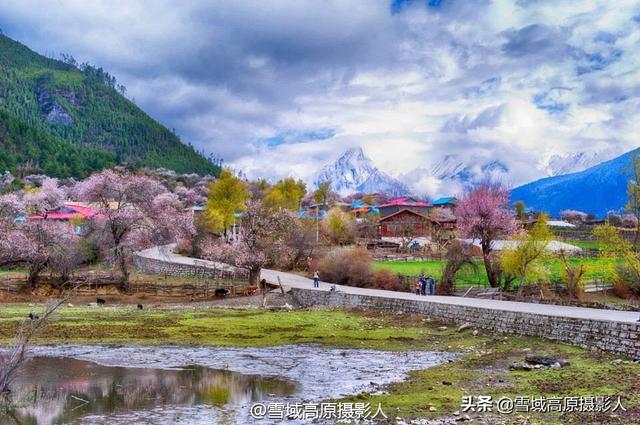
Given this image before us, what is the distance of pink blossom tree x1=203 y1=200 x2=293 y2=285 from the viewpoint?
2169 inches

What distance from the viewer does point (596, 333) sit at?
2489cm

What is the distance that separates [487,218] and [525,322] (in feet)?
59.9

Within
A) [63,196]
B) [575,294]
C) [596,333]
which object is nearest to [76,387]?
[596,333]

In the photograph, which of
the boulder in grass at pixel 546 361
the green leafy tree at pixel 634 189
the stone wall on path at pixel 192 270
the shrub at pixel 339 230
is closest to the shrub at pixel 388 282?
the stone wall on path at pixel 192 270

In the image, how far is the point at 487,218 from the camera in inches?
1841

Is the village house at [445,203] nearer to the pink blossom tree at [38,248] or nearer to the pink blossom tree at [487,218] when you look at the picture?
the pink blossom tree at [487,218]

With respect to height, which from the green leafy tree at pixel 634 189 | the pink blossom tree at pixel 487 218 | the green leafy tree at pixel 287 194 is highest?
the green leafy tree at pixel 287 194

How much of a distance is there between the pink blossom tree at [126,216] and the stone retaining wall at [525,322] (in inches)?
755

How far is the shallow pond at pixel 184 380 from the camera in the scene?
16531 mm

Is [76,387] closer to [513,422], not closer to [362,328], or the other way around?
[513,422]

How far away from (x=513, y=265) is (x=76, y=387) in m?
32.0

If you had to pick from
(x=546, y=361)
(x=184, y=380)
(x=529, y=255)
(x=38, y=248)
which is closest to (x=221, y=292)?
(x=38, y=248)

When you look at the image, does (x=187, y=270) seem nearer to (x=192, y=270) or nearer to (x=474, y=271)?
(x=192, y=270)

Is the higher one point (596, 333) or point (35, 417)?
point (596, 333)
